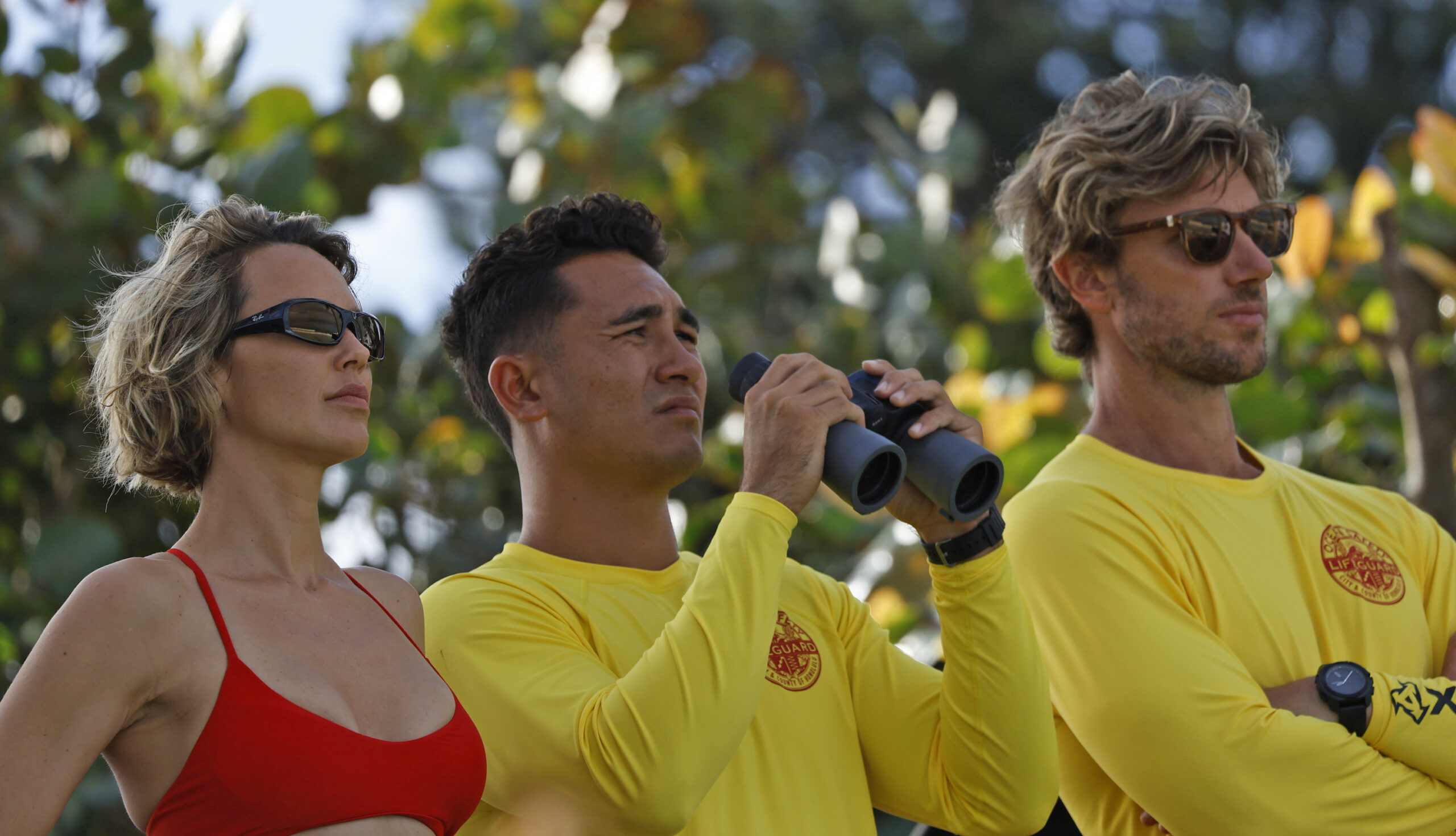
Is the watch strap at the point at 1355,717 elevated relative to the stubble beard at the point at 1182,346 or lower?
lower

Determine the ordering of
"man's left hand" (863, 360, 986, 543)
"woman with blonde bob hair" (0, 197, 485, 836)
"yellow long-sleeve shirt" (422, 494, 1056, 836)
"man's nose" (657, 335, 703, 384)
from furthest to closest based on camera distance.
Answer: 1. "man's nose" (657, 335, 703, 384)
2. "man's left hand" (863, 360, 986, 543)
3. "yellow long-sleeve shirt" (422, 494, 1056, 836)
4. "woman with blonde bob hair" (0, 197, 485, 836)

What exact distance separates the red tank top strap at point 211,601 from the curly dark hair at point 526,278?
65cm

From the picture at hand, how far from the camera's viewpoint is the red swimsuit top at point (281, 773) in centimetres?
150

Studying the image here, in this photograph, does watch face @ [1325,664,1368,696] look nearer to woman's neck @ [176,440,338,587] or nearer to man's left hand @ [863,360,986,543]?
man's left hand @ [863,360,986,543]

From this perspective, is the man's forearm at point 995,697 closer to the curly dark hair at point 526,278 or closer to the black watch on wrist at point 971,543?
the black watch on wrist at point 971,543

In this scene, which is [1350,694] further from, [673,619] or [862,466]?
[673,619]

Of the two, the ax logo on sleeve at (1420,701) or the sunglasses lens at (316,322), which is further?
the ax logo on sleeve at (1420,701)

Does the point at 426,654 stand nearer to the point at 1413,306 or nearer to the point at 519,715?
the point at 519,715

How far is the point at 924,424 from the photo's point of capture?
1.87 metres

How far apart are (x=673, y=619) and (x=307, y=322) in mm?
598

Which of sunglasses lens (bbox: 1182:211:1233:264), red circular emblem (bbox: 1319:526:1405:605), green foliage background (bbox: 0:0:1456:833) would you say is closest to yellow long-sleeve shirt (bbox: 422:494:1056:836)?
red circular emblem (bbox: 1319:526:1405:605)

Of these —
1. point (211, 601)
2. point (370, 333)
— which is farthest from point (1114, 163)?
point (211, 601)

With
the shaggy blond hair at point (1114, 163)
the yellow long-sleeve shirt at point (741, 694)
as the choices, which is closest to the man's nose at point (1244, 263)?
the shaggy blond hair at point (1114, 163)

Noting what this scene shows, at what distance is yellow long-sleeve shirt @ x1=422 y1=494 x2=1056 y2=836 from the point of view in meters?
1.68
